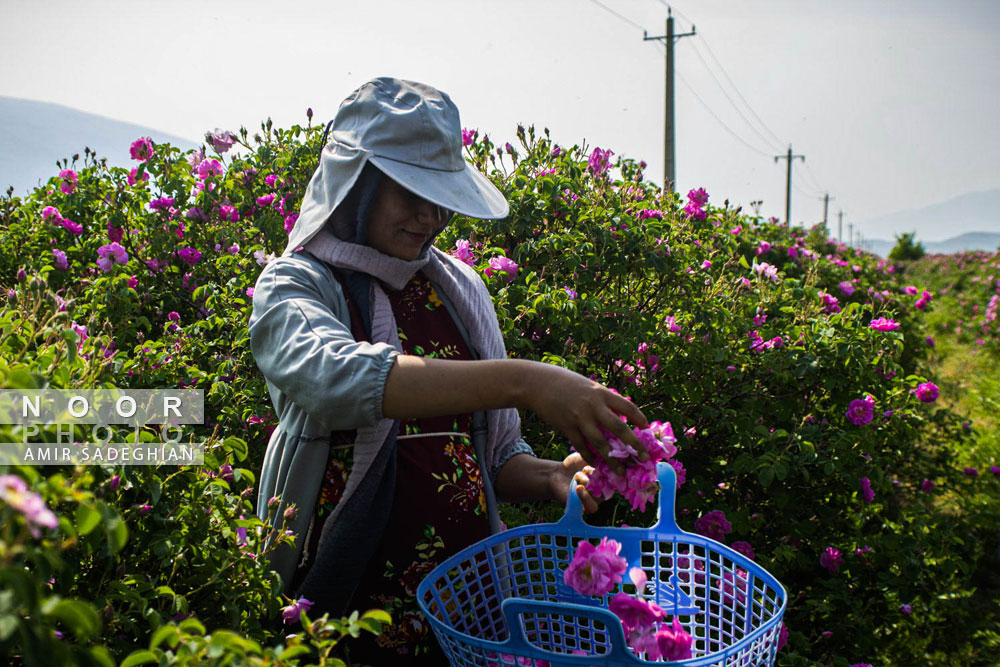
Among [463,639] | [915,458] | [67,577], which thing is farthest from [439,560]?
[915,458]

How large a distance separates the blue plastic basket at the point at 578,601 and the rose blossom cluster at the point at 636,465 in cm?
12

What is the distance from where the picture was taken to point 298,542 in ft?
4.63

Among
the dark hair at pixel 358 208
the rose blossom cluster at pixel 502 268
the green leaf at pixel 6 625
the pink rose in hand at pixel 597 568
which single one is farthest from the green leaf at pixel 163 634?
the rose blossom cluster at pixel 502 268

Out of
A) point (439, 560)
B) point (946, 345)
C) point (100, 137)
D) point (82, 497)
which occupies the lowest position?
point (946, 345)

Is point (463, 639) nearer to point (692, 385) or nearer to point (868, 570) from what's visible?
point (692, 385)

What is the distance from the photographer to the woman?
1.35 meters

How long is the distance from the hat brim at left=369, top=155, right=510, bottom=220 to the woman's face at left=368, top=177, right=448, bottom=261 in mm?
58

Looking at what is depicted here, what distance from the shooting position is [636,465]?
1129 mm

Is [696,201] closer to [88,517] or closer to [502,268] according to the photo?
[502,268]

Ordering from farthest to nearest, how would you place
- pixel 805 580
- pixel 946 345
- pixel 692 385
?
pixel 946 345
pixel 805 580
pixel 692 385

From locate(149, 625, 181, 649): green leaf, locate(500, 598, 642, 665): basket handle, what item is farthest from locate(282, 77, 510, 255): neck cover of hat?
locate(149, 625, 181, 649): green leaf

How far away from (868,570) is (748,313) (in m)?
1.13

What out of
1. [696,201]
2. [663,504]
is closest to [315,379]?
[663,504]

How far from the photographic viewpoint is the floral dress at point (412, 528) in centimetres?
145
